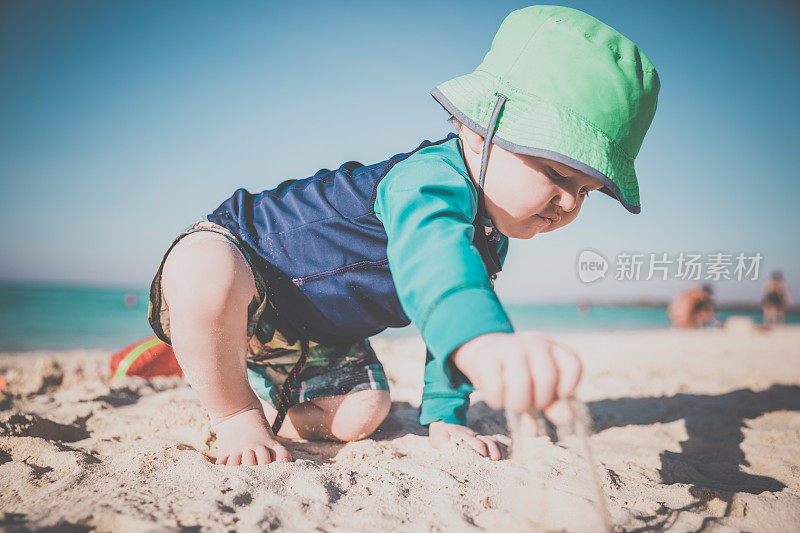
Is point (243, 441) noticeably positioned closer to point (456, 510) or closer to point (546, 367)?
point (456, 510)

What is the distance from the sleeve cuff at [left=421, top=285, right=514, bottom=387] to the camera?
32.3 inches

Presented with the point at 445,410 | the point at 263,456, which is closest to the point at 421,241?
the point at 263,456

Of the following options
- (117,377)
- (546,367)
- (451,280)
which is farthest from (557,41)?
(117,377)

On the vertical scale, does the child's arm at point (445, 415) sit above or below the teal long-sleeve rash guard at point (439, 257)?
below

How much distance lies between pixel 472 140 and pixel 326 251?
60 centimetres

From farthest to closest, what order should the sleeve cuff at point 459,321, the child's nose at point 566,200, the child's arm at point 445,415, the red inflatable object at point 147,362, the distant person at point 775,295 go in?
the distant person at point 775,295
the red inflatable object at point 147,362
the child's arm at point 445,415
the child's nose at point 566,200
the sleeve cuff at point 459,321

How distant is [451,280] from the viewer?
88 cm

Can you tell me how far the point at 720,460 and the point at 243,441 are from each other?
5.80 feet

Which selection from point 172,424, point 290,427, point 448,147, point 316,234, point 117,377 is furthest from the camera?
point 117,377

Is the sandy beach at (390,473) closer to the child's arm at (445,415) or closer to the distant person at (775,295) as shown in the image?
the child's arm at (445,415)

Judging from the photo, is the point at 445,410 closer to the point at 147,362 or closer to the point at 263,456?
the point at 263,456

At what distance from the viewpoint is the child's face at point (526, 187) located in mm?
1268

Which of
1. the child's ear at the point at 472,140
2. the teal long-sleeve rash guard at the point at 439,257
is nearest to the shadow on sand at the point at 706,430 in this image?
the teal long-sleeve rash guard at the point at 439,257

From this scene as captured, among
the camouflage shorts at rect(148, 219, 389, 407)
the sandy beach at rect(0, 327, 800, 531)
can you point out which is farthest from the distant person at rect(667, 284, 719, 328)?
the camouflage shorts at rect(148, 219, 389, 407)
